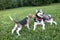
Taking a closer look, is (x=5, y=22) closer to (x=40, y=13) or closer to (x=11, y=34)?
(x=11, y=34)

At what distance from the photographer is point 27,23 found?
6816mm

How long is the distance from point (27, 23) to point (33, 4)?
283 inches

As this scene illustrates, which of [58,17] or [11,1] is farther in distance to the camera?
[11,1]

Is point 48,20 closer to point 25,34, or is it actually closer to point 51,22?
point 51,22

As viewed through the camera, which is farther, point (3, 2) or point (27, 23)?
point (3, 2)

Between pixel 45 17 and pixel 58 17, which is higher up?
pixel 45 17

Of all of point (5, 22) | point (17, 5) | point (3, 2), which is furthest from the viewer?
point (17, 5)

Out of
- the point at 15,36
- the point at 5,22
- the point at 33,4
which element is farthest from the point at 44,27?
the point at 33,4

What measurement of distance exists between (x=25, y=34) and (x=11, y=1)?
6.38 meters

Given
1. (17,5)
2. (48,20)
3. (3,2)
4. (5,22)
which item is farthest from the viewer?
(17,5)

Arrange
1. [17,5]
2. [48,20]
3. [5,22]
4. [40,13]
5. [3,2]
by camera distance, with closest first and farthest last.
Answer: [40,13] < [48,20] < [5,22] < [3,2] < [17,5]

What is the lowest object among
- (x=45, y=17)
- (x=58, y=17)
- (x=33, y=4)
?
(x=33, y=4)

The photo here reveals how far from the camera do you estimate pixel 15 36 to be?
6.77 m

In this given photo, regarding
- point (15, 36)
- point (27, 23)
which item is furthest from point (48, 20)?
point (15, 36)
